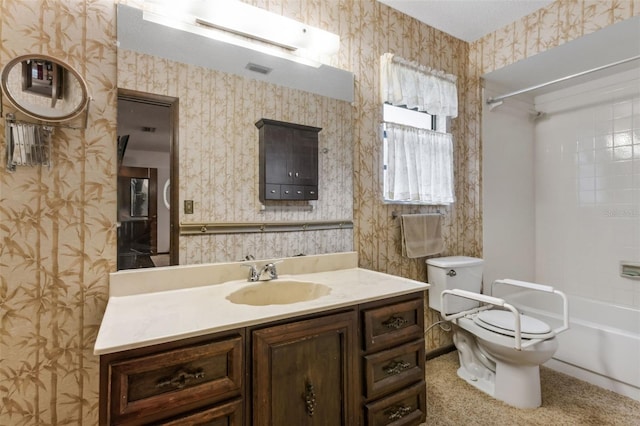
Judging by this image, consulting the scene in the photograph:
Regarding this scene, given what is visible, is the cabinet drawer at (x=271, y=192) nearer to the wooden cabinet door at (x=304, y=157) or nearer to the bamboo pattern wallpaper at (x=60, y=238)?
the wooden cabinet door at (x=304, y=157)

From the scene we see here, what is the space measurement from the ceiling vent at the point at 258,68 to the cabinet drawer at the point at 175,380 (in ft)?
4.13

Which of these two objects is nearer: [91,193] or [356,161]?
[91,193]

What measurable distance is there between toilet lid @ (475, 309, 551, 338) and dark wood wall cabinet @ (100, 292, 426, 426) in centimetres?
60

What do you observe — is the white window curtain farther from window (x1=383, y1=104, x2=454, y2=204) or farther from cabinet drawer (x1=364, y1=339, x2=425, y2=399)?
cabinet drawer (x1=364, y1=339, x2=425, y2=399)

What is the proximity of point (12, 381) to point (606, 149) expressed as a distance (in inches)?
149

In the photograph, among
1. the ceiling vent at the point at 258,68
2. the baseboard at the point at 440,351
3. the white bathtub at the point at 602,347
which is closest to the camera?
the ceiling vent at the point at 258,68

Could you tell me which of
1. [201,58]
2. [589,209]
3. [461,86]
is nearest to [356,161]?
[201,58]

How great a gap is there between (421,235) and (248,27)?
61.6 inches

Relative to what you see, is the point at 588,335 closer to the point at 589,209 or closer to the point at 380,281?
the point at 589,209

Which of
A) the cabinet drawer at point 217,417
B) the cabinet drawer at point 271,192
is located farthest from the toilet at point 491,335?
the cabinet drawer at point 217,417

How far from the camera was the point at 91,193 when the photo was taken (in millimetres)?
1218

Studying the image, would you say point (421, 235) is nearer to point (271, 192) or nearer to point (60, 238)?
point (271, 192)

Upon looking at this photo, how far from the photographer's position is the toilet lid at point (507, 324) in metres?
1.66

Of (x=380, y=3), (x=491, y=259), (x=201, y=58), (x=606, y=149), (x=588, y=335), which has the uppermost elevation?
(x=380, y=3)
